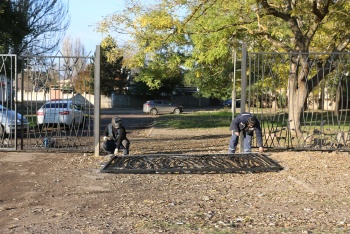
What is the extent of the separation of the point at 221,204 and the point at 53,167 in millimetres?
5078

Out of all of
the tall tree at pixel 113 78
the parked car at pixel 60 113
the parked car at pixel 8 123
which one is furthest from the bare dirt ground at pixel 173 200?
the tall tree at pixel 113 78

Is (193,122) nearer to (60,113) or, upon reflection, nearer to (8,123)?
(8,123)

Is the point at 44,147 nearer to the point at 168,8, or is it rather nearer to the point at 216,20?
the point at 168,8

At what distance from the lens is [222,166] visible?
34.6ft

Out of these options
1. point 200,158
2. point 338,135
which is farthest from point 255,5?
point 200,158

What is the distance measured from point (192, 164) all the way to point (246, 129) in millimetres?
1985

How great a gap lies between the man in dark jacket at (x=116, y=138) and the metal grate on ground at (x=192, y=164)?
0.40m

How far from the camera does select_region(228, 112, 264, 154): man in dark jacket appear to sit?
11805 mm

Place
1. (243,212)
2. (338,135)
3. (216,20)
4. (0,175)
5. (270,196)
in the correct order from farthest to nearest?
(216,20), (338,135), (0,175), (270,196), (243,212)

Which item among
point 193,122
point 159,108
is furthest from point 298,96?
point 159,108

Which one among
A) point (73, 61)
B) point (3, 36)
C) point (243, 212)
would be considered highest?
point (3, 36)

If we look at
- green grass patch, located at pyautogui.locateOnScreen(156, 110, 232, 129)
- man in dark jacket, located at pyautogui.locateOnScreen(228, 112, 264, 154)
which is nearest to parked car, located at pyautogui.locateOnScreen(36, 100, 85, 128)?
man in dark jacket, located at pyautogui.locateOnScreen(228, 112, 264, 154)

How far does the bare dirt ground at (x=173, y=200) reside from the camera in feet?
20.4

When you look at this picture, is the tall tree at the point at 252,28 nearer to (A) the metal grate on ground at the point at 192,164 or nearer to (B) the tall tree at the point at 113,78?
(A) the metal grate on ground at the point at 192,164
